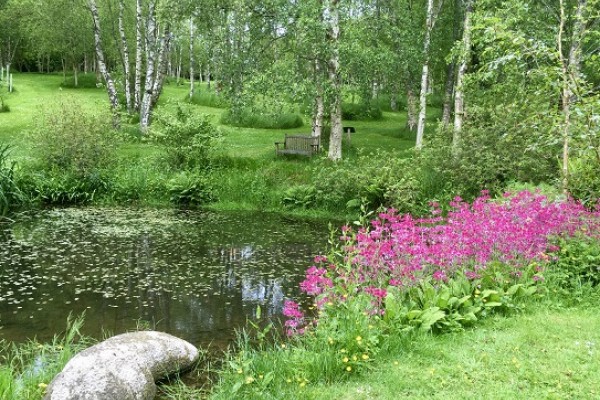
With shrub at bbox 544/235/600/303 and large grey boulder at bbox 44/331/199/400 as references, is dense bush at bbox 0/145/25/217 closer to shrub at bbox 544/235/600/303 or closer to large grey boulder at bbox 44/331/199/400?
large grey boulder at bbox 44/331/199/400

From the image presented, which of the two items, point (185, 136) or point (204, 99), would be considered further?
point (204, 99)

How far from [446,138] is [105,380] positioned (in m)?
11.4

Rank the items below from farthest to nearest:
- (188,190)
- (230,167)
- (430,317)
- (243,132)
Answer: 1. (243,132)
2. (230,167)
3. (188,190)
4. (430,317)

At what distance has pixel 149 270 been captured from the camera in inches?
365

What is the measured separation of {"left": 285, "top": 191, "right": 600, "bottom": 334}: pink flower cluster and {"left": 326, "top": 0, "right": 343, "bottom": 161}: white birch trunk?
9.08m

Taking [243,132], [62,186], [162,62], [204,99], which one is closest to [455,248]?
[62,186]

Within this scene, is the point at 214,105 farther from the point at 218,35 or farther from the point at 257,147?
the point at 218,35

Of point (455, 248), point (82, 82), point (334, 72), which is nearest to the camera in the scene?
point (455, 248)

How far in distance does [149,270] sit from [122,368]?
15.2 feet

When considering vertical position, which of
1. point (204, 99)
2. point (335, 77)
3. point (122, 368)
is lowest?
point (122, 368)

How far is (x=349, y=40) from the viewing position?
15.6m

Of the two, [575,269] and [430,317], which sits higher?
[575,269]

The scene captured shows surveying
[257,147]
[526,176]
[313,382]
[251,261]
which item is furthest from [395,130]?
[313,382]

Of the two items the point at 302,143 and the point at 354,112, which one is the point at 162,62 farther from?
the point at 354,112
